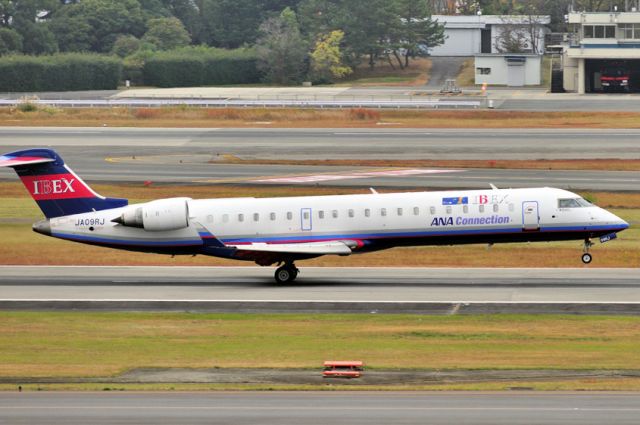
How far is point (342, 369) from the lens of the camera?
103ft

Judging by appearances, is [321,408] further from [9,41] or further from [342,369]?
[9,41]

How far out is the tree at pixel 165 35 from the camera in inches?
7096

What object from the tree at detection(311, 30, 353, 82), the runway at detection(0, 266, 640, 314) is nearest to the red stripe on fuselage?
the runway at detection(0, 266, 640, 314)

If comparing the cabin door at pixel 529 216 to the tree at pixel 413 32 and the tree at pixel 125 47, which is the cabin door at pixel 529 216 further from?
the tree at pixel 125 47

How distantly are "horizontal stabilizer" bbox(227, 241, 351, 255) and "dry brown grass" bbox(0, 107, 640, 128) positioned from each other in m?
60.4

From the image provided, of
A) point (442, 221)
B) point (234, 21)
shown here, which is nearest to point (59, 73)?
point (234, 21)

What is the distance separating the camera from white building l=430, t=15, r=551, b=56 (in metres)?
166

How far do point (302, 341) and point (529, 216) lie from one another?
1269 centimetres

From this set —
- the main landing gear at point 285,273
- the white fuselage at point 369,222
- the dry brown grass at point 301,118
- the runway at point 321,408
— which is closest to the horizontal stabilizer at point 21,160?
the white fuselage at point 369,222

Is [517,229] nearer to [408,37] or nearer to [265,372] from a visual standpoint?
[265,372]

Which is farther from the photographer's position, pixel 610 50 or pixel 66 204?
pixel 610 50

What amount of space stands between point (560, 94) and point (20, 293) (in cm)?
10094

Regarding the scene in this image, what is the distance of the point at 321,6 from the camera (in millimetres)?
177750

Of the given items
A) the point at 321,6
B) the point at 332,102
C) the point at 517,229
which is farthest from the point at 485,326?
the point at 321,6
